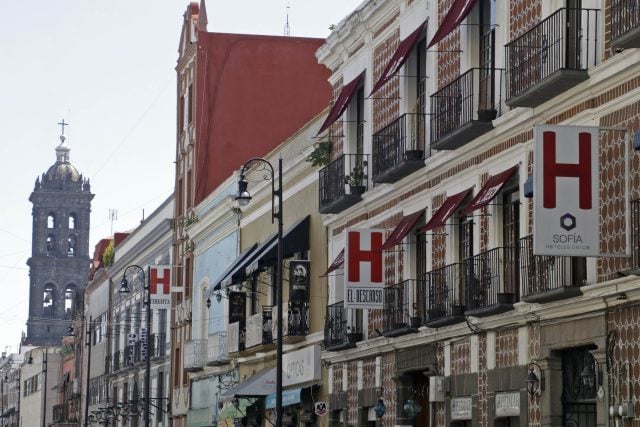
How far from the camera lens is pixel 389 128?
29609mm

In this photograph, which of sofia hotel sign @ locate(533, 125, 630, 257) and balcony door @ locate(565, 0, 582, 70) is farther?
balcony door @ locate(565, 0, 582, 70)

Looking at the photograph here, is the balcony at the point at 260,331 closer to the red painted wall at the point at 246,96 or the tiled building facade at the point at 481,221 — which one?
the tiled building facade at the point at 481,221

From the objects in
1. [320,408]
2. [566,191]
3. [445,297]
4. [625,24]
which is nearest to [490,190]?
[445,297]

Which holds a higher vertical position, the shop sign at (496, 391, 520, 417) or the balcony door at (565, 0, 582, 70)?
the balcony door at (565, 0, 582, 70)

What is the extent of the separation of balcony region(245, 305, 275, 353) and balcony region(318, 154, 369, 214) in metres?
6.08

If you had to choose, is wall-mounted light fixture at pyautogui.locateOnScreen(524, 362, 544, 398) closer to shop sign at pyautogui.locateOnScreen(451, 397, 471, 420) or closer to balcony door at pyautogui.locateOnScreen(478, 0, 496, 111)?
shop sign at pyautogui.locateOnScreen(451, 397, 471, 420)

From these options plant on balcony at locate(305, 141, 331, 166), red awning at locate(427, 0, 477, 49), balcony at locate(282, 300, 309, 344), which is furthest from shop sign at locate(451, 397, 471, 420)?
balcony at locate(282, 300, 309, 344)

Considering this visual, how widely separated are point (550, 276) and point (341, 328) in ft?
39.6

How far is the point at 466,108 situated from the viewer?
83.1 ft

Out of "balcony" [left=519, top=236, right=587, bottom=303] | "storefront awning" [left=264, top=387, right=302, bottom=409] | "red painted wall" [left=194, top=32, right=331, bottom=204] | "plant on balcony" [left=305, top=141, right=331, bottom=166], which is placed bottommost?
"storefront awning" [left=264, top=387, right=302, bottom=409]

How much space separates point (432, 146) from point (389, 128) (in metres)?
3.55

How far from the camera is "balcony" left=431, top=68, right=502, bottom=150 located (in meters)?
24.3

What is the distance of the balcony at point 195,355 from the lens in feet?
162

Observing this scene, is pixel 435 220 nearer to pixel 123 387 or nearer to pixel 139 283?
pixel 139 283
